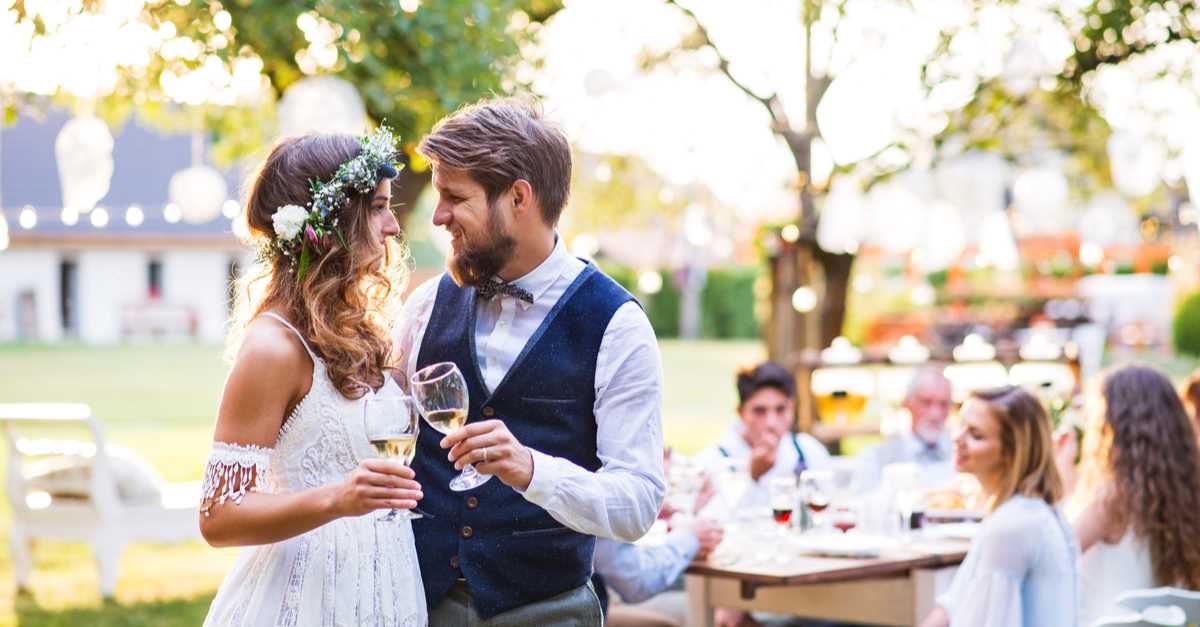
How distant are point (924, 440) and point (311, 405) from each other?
14.4 ft

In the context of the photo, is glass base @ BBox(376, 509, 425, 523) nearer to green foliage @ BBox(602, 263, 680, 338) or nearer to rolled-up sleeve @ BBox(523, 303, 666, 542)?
rolled-up sleeve @ BBox(523, 303, 666, 542)

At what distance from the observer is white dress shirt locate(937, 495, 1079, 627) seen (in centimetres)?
378

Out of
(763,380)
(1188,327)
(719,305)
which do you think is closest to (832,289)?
(763,380)

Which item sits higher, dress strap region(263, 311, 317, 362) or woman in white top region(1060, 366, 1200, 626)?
dress strap region(263, 311, 317, 362)

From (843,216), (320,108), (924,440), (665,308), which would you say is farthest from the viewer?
(665,308)

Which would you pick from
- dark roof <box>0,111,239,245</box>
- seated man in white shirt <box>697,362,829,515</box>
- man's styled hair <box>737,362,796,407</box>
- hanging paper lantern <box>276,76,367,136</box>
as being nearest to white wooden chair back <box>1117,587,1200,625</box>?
seated man in white shirt <box>697,362,829,515</box>

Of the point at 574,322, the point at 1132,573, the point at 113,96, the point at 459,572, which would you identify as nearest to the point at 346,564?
the point at 459,572

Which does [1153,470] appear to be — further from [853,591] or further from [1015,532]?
[853,591]

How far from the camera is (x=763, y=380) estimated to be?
5695 millimetres

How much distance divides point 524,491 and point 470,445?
0.17 m

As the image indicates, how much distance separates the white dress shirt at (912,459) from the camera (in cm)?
627

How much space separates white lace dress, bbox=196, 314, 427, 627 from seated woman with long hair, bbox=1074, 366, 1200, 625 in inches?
101

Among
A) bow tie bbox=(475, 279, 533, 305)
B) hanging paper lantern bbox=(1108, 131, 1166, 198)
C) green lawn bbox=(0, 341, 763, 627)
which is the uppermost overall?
hanging paper lantern bbox=(1108, 131, 1166, 198)

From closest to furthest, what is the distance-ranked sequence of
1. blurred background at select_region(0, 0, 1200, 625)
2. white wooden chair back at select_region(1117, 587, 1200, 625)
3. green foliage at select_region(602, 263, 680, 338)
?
white wooden chair back at select_region(1117, 587, 1200, 625)
blurred background at select_region(0, 0, 1200, 625)
green foliage at select_region(602, 263, 680, 338)
